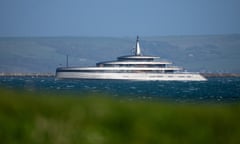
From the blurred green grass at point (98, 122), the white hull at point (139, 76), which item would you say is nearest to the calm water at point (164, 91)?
the blurred green grass at point (98, 122)

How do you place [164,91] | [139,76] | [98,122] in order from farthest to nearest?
[139,76]
[164,91]
[98,122]

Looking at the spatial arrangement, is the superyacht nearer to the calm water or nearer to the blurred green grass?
the calm water

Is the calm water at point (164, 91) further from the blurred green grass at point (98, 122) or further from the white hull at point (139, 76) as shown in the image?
the white hull at point (139, 76)

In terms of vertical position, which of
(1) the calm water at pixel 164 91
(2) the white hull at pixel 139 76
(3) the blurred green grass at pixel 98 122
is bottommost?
(1) the calm water at pixel 164 91

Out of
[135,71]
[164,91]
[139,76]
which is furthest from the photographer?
[135,71]

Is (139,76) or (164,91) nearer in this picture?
(164,91)

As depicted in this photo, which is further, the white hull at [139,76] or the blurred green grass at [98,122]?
the white hull at [139,76]

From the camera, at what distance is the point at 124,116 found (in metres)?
9.11

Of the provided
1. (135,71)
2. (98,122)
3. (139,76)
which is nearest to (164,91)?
(139,76)

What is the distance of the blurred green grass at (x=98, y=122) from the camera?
8758 millimetres

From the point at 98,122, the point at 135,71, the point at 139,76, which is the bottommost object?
the point at 98,122

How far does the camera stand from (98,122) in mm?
8844

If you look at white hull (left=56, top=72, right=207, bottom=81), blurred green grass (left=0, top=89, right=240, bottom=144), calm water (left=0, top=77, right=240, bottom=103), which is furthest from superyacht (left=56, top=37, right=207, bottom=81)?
blurred green grass (left=0, top=89, right=240, bottom=144)

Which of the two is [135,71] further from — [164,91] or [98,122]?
[98,122]
